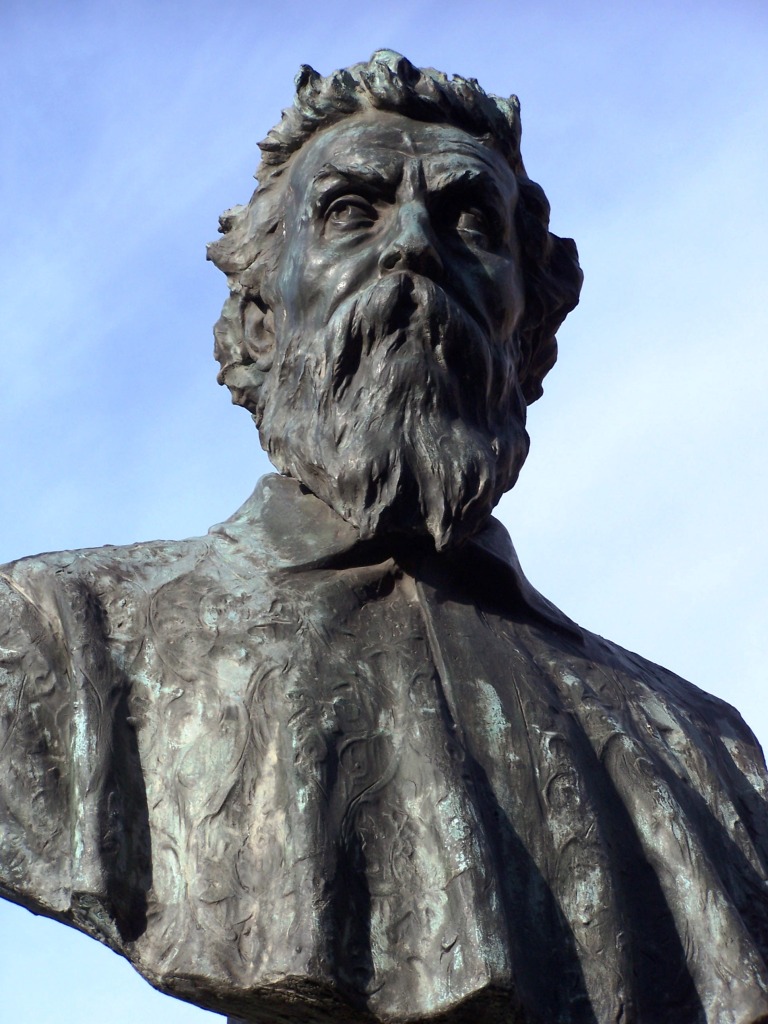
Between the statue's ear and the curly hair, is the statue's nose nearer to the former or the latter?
the curly hair

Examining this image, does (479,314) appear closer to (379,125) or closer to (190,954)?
(379,125)

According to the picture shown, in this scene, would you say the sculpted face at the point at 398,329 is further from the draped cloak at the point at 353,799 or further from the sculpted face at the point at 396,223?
the draped cloak at the point at 353,799

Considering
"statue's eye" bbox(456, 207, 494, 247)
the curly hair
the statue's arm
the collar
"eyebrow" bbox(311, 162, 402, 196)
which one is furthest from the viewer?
the curly hair

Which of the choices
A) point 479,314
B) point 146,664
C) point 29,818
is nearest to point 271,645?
point 146,664

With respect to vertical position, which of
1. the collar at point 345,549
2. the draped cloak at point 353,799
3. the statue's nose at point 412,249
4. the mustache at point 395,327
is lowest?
the draped cloak at point 353,799

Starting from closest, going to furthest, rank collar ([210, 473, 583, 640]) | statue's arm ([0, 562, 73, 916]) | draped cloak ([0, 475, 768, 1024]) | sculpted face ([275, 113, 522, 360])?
draped cloak ([0, 475, 768, 1024]) → statue's arm ([0, 562, 73, 916]) → collar ([210, 473, 583, 640]) → sculpted face ([275, 113, 522, 360])

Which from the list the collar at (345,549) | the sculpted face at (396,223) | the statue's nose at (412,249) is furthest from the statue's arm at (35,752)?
the statue's nose at (412,249)

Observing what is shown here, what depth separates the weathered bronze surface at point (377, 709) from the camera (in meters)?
5.69

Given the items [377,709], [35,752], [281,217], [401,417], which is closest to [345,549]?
[401,417]

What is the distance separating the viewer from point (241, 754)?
19.4 feet

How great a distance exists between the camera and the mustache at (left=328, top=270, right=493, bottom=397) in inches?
251

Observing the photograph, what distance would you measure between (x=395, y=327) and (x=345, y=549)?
0.68m

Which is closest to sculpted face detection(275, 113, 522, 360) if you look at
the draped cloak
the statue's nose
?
the statue's nose

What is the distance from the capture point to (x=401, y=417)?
6.35m
